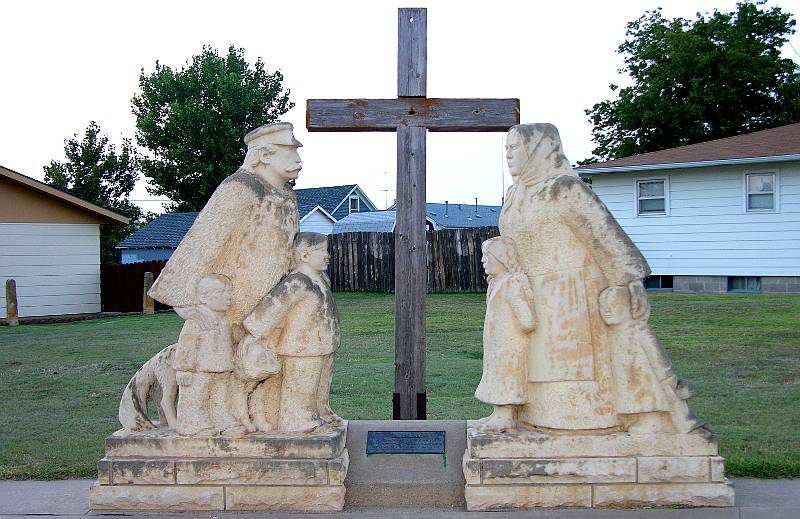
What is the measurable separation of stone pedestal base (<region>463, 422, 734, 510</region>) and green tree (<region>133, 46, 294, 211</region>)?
1222 inches

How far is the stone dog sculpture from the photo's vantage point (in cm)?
499

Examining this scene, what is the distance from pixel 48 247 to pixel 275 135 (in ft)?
58.9

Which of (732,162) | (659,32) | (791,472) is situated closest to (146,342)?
(791,472)

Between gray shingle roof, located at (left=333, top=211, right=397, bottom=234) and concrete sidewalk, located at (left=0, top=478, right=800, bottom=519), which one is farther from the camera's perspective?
gray shingle roof, located at (left=333, top=211, right=397, bottom=234)

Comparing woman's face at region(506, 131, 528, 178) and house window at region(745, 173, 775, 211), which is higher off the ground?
house window at region(745, 173, 775, 211)

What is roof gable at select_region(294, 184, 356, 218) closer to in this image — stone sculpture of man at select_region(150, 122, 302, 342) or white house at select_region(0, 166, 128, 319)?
white house at select_region(0, 166, 128, 319)

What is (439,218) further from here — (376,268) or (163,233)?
(376,268)

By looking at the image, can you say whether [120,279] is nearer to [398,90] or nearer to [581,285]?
[398,90]

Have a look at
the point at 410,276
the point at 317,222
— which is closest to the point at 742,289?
the point at 410,276

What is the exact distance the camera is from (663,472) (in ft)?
16.1

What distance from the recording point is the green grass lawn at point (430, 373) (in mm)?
6889

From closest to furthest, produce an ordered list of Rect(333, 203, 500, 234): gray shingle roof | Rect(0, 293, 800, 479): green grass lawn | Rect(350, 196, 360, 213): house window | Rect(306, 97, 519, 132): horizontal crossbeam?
Rect(306, 97, 519, 132): horizontal crossbeam → Rect(0, 293, 800, 479): green grass lawn → Rect(333, 203, 500, 234): gray shingle roof → Rect(350, 196, 360, 213): house window

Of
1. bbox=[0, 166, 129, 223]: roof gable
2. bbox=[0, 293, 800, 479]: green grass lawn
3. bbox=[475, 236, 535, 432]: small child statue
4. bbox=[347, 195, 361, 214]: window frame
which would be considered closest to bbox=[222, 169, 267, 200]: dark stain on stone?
bbox=[475, 236, 535, 432]: small child statue

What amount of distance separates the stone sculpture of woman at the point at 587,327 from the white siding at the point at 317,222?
95.7 ft
